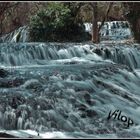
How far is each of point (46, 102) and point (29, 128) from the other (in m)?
1.10

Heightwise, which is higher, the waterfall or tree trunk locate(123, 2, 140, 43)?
tree trunk locate(123, 2, 140, 43)

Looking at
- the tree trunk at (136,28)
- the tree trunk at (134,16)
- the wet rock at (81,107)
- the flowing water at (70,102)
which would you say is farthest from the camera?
the tree trunk at (136,28)

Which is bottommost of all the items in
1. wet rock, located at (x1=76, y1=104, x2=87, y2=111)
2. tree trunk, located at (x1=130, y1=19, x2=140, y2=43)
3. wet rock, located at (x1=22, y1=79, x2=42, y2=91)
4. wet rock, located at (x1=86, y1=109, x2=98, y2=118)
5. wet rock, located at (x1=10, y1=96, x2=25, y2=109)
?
wet rock, located at (x1=86, y1=109, x2=98, y2=118)

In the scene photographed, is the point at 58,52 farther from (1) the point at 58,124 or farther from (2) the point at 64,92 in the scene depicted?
(1) the point at 58,124

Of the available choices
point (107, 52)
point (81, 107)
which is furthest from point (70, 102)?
point (107, 52)

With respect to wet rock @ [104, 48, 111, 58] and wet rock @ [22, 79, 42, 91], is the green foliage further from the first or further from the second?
wet rock @ [22, 79, 42, 91]

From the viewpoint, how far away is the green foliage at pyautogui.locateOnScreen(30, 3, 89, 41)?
991 inches

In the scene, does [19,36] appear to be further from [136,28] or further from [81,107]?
[81,107]

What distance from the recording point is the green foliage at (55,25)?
82.6 feet

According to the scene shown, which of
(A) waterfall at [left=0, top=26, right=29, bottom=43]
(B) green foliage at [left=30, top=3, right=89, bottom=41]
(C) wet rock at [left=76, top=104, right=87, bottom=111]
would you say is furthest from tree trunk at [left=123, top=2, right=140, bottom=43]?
(C) wet rock at [left=76, top=104, right=87, bottom=111]

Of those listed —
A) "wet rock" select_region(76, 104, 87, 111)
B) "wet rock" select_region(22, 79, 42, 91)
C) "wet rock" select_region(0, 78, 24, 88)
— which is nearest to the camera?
"wet rock" select_region(76, 104, 87, 111)

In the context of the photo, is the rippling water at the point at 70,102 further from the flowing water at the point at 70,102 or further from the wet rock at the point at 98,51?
the wet rock at the point at 98,51

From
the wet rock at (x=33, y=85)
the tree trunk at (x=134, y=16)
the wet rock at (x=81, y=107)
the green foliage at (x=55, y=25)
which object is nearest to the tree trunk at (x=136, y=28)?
the tree trunk at (x=134, y=16)

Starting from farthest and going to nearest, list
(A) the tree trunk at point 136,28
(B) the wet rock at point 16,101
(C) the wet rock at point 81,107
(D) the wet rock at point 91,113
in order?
(A) the tree trunk at point 136,28
(C) the wet rock at point 81,107
(D) the wet rock at point 91,113
(B) the wet rock at point 16,101
